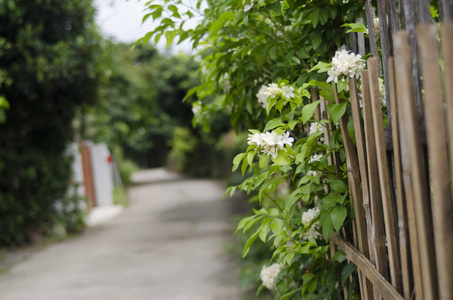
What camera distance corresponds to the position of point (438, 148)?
0.95m

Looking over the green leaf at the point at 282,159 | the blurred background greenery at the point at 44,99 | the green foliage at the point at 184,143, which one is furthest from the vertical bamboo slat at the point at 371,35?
the green foliage at the point at 184,143

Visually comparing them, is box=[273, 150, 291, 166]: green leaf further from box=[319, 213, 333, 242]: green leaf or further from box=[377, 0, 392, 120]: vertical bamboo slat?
box=[377, 0, 392, 120]: vertical bamboo slat

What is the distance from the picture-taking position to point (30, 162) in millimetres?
8477

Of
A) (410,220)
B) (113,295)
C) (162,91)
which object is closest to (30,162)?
(113,295)

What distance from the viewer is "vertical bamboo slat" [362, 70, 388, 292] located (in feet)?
4.59

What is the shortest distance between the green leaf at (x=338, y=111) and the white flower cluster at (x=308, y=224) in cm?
49

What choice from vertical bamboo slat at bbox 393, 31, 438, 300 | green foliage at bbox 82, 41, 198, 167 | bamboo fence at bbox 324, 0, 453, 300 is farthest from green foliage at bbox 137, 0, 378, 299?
green foliage at bbox 82, 41, 198, 167

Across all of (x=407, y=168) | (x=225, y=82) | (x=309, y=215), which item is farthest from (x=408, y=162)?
(x=225, y=82)

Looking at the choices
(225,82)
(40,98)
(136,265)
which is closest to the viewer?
(225,82)

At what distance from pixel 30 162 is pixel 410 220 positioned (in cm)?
839

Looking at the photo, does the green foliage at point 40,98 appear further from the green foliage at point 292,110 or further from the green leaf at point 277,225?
the green leaf at point 277,225

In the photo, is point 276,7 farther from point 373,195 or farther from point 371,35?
point 373,195

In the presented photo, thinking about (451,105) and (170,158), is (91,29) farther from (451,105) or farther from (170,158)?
(170,158)

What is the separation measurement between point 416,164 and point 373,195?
40 cm
